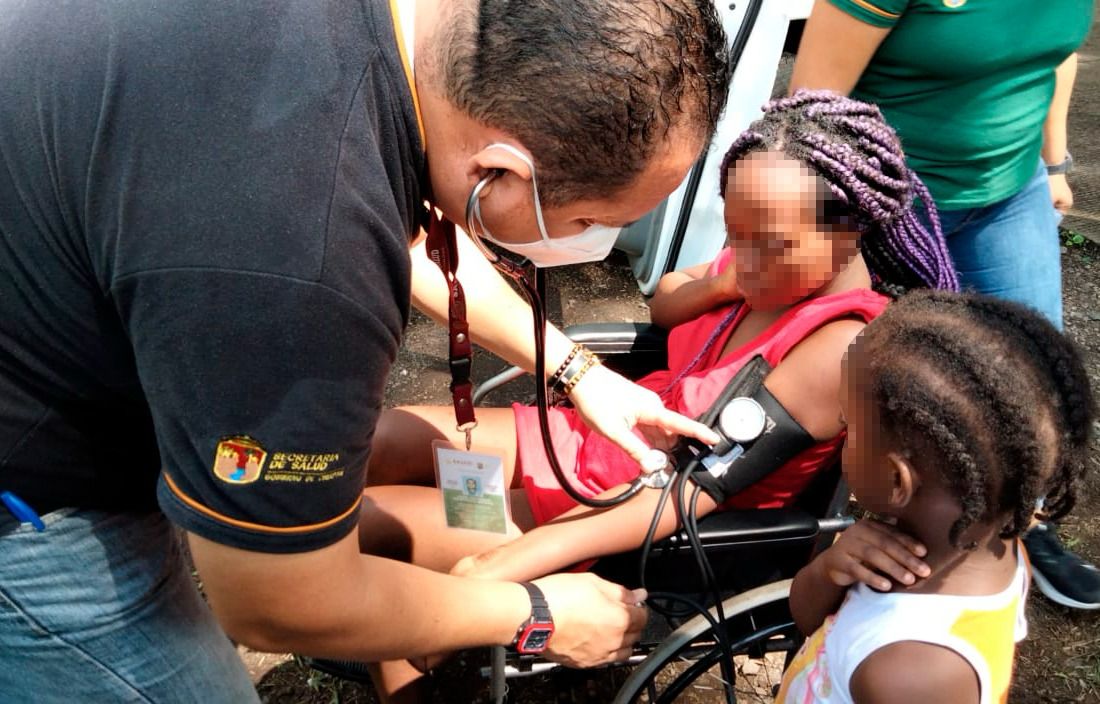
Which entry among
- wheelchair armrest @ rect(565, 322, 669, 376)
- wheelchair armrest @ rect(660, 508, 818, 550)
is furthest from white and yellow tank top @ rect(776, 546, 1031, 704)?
wheelchair armrest @ rect(565, 322, 669, 376)

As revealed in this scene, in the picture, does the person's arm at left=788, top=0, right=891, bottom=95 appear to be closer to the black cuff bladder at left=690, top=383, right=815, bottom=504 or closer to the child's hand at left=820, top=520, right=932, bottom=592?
the black cuff bladder at left=690, top=383, right=815, bottom=504

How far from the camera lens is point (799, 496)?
1817 mm

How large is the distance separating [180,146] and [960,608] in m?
1.16

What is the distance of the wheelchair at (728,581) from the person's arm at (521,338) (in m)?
0.22

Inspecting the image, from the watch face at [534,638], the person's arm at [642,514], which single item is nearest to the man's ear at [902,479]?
the person's arm at [642,514]

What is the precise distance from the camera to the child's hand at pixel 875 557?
1.20 meters

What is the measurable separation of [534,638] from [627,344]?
1.00 m

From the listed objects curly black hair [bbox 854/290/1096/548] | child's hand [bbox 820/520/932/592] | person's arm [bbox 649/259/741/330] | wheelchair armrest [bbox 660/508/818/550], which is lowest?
wheelchair armrest [bbox 660/508/818/550]

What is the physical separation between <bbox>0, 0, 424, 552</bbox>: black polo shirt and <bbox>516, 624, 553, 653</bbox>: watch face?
1.67ft

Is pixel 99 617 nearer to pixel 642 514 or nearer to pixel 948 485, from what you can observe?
pixel 642 514

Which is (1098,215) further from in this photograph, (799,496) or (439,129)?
(439,129)

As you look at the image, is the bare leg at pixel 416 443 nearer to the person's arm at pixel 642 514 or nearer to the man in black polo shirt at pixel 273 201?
the person's arm at pixel 642 514

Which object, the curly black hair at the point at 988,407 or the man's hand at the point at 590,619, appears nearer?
the curly black hair at the point at 988,407

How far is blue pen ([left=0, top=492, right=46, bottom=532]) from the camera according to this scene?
1.04m
